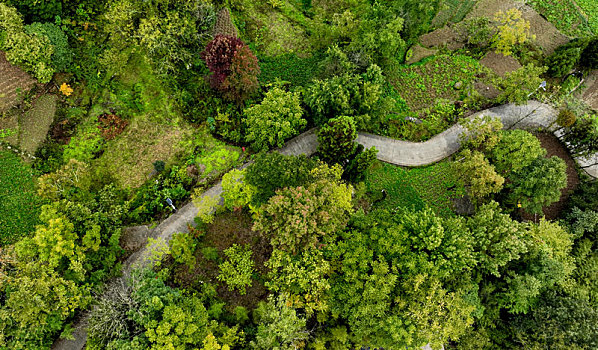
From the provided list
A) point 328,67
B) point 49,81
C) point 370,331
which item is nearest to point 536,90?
point 328,67

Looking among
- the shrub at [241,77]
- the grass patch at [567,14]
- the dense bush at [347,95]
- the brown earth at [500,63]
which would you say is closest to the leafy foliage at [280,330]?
the dense bush at [347,95]

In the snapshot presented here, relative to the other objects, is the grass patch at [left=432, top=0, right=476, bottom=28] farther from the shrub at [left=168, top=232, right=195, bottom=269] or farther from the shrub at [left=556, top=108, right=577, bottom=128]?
the shrub at [left=168, top=232, right=195, bottom=269]

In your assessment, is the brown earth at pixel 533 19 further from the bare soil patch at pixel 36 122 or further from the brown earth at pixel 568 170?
the bare soil patch at pixel 36 122

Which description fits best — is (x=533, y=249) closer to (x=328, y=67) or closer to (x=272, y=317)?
(x=272, y=317)

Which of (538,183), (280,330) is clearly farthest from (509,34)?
(280,330)

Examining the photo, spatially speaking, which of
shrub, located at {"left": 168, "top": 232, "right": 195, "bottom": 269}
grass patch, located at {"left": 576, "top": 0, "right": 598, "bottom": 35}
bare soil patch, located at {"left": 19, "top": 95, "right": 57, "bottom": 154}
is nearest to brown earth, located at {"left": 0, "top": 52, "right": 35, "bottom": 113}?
bare soil patch, located at {"left": 19, "top": 95, "right": 57, "bottom": 154}

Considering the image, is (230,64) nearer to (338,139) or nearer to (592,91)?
(338,139)
